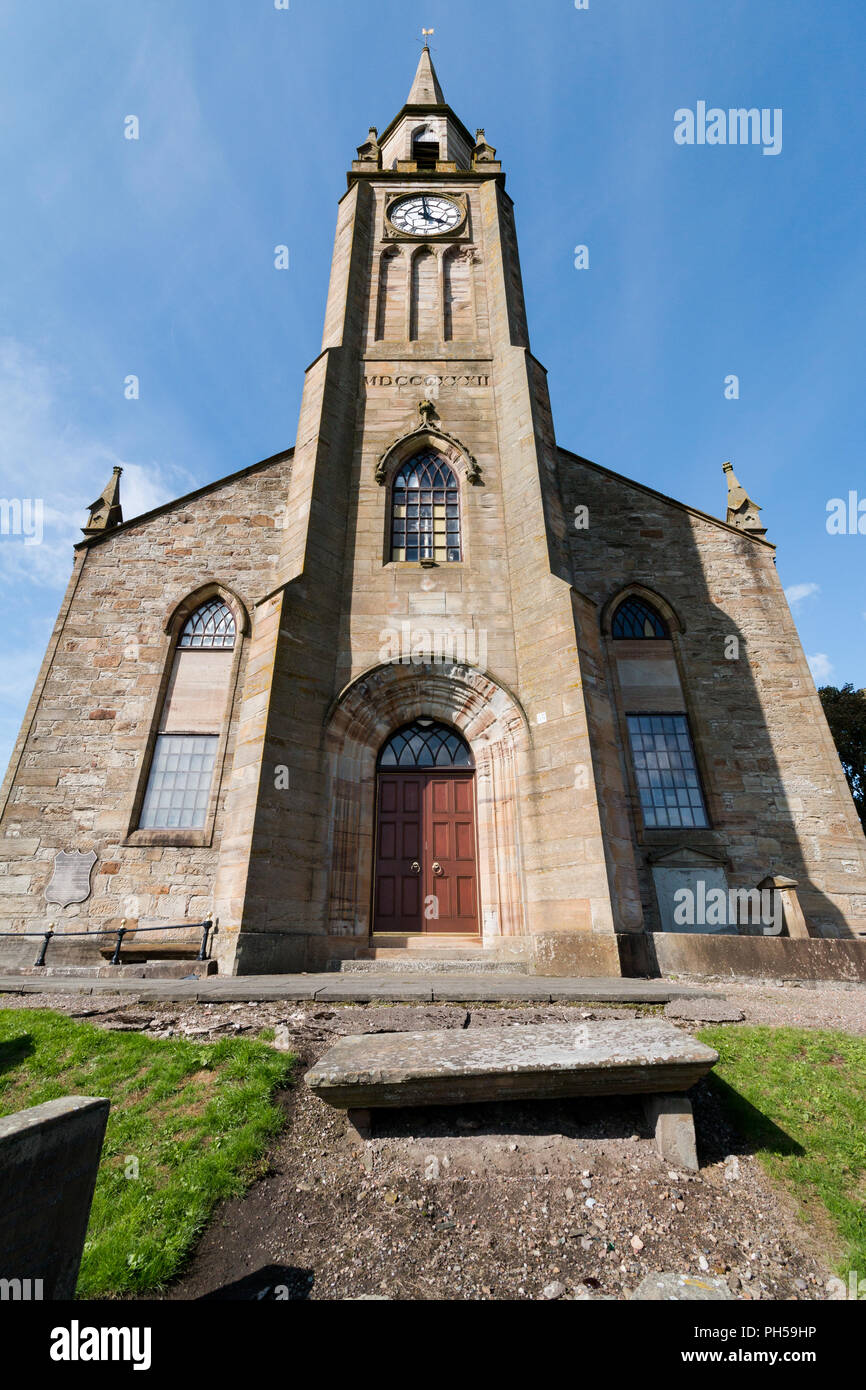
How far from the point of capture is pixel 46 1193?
2.01 m

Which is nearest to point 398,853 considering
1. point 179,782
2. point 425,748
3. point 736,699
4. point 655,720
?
point 425,748

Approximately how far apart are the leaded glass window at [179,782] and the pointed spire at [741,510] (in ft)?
44.8

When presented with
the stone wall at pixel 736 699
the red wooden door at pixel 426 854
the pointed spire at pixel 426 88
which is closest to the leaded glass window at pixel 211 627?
the red wooden door at pixel 426 854

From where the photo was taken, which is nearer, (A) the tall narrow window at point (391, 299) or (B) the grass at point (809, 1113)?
(B) the grass at point (809, 1113)

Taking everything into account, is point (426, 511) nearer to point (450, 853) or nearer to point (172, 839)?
point (450, 853)

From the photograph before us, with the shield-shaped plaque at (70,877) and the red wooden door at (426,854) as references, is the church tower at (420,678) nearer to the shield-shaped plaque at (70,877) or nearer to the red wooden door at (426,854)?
the red wooden door at (426,854)

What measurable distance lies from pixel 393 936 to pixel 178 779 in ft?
18.2

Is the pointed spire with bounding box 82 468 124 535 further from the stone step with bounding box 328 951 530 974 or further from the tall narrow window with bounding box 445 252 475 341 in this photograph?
Result: the stone step with bounding box 328 951 530 974

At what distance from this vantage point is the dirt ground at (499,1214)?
2559 mm

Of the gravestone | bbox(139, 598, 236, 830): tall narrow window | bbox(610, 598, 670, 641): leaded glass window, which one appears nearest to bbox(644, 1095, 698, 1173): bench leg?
the gravestone

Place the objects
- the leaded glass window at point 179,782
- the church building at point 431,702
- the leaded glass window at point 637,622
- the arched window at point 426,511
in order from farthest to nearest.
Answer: the leaded glass window at point 637,622 < the arched window at point 426,511 < the leaded glass window at point 179,782 < the church building at point 431,702

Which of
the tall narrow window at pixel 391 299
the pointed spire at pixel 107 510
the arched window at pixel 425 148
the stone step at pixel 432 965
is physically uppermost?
the arched window at pixel 425 148
